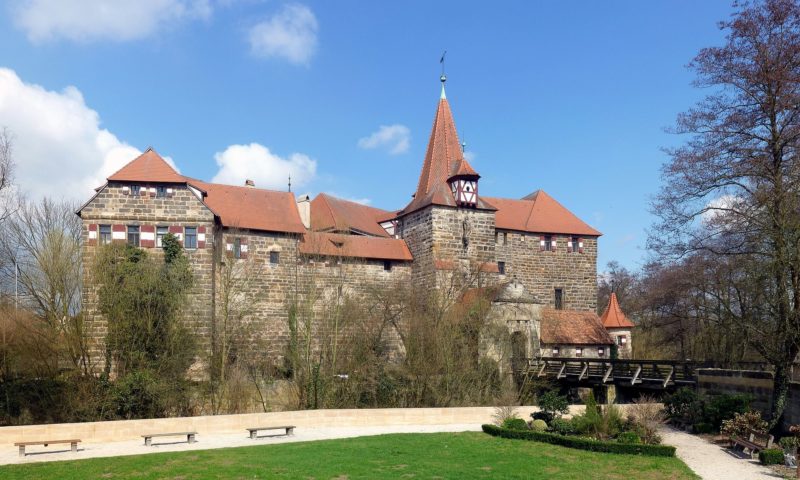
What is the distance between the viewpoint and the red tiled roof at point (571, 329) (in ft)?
118

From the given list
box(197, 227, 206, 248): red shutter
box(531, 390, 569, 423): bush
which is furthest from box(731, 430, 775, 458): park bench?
box(197, 227, 206, 248): red shutter

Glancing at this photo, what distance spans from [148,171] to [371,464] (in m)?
21.5

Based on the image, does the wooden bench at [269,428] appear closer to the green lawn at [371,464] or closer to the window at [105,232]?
the green lawn at [371,464]

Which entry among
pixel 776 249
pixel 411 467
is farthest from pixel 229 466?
pixel 776 249

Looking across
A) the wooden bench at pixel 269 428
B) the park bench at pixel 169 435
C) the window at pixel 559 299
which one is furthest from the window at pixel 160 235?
the window at pixel 559 299

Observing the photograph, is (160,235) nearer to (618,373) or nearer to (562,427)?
(618,373)

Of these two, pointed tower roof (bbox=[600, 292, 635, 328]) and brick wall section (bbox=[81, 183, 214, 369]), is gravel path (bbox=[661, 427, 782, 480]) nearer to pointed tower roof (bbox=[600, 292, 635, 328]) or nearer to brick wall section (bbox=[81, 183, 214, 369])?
brick wall section (bbox=[81, 183, 214, 369])

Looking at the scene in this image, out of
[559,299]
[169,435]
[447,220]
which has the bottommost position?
[169,435]

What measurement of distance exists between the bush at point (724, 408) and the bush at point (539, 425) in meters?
4.25

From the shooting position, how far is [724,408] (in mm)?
17953

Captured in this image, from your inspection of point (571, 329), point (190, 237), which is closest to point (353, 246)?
point (190, 237)

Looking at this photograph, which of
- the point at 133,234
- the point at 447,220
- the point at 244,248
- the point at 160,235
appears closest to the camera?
the point at 133,234

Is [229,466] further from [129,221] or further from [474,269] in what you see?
[474,269]

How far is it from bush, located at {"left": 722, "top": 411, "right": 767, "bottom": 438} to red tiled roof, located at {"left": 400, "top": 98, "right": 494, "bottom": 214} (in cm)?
2216
